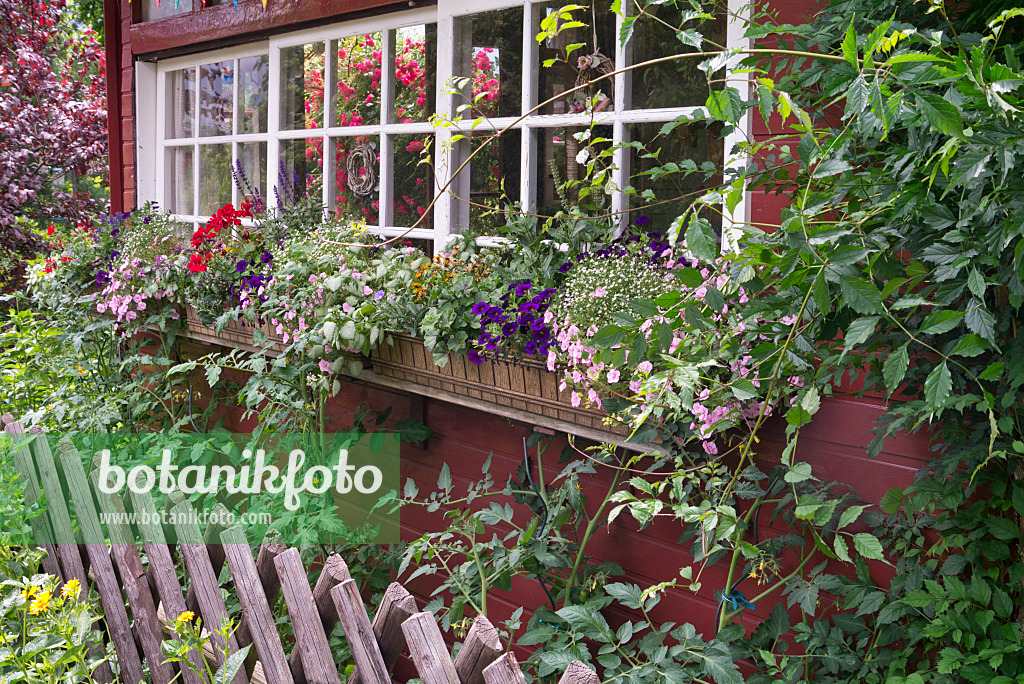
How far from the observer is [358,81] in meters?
2.94

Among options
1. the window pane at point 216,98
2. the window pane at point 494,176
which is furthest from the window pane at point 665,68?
the window pane at point 216,98

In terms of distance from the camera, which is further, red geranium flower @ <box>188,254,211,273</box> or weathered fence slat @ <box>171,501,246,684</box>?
red geranium flower @ <box>188,254,211,273</box>

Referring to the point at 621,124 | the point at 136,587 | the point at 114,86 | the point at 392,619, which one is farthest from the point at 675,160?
the point at 114,86

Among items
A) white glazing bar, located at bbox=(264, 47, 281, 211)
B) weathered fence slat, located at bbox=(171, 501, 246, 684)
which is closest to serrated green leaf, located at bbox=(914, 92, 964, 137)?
weathered fence slat, located at bbox=(171, 501, 246, 684)

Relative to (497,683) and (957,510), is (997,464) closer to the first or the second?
(957,510)

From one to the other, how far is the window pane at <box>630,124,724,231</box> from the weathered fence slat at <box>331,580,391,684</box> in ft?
3.80

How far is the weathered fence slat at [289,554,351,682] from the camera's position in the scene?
5.06ft

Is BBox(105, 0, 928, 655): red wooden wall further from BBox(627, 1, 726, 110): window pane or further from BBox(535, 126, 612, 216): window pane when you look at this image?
BBox(535, 126, 612, 216): window pane

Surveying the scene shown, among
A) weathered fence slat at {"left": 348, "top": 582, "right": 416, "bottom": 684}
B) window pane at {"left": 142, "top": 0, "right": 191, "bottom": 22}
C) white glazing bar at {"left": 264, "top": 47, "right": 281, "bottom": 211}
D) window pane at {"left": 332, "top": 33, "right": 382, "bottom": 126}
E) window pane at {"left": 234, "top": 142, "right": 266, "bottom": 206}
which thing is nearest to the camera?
weathered fence slat at {"left": 348, "top": 582, "right": 416, "bottom": 684}

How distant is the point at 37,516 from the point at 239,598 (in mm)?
896

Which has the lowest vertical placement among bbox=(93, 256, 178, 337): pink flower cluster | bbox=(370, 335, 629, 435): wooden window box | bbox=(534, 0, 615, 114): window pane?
bbox=(370, 335, 629, 435): wooden window box

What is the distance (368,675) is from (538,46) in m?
1.80

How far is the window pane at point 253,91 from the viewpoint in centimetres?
344

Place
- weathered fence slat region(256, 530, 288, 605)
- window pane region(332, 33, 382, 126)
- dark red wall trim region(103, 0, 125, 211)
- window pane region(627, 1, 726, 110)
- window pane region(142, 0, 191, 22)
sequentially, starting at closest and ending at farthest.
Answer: weathered fence slat region(256, 530, 288, 605) → window pane region(627, 1, 726, 110) → window pane region(332, 33, 382, 126) → window pane region(142, 0, 191, 22) → dark red wall trim region(103, 0, 125, 211)
